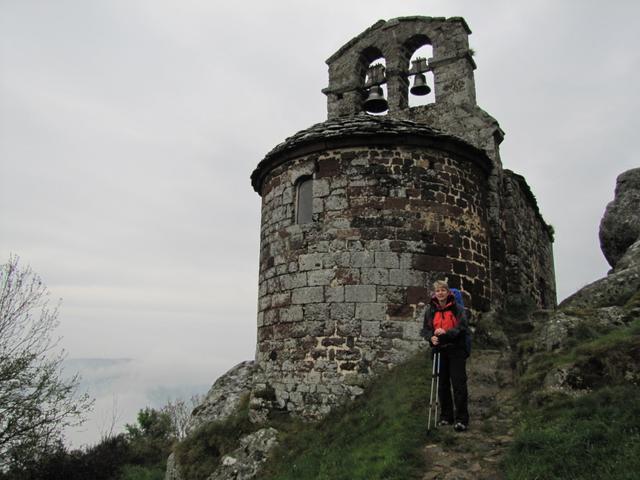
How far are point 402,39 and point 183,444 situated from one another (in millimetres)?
9706

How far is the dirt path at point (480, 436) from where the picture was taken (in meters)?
5.26

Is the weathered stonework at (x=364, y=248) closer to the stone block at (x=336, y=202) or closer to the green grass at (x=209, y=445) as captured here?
the stone block at (x=336, y=202)

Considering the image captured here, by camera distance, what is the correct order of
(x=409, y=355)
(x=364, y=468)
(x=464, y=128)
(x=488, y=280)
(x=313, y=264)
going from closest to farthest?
(x=364, y=468) → (x=409, y=355) → (x=313, y=264) → (x=488, y=280) → (x=464, y=128)

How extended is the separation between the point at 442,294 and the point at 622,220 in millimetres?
7819

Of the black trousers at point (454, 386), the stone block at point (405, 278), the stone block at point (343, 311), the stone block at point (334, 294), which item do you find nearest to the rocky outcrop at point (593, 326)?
the black trousers at point (454, 386)

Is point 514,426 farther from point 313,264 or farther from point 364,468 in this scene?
point 313,264

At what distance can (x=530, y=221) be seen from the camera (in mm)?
12945

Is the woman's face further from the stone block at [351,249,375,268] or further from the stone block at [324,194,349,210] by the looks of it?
the stone block at [324,194,349,210]

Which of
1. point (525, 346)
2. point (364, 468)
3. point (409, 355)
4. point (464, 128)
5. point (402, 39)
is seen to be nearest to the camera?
point (364, 468)

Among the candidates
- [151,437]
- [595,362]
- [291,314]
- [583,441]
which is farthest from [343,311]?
[151,437]

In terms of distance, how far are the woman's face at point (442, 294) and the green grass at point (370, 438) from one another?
4.79 ft

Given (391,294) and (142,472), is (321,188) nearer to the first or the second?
(391,294)

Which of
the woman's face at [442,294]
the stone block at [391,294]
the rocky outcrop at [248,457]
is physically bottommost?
the rocky outcrop at [248,457]

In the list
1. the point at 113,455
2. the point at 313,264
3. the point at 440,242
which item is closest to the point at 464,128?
the point at 440,242
